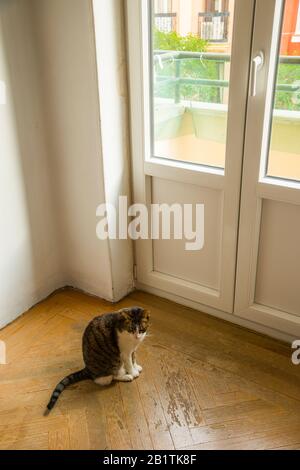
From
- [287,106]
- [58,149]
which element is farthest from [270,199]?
[58,149]

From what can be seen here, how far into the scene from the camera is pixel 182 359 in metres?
1.87

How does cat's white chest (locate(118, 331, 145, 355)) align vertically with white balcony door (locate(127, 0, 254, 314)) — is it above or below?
below

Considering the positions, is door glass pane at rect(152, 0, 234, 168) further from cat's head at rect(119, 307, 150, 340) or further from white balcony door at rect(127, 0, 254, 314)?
cat's head at rect(119, 307, 150, 340)

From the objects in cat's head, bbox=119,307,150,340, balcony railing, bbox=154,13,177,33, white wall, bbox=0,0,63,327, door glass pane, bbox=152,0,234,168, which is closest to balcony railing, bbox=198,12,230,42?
door glass pane, bbox=152,0,234,168

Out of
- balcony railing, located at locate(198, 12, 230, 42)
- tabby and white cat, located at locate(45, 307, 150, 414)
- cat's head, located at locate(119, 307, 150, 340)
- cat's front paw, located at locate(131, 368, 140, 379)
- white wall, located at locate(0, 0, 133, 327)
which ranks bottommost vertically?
cat's front paw, located at locate(131, 368, 140, 379)

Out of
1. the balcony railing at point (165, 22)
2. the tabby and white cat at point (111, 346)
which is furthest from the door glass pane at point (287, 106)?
the tabby and white cat at point (111, 346)

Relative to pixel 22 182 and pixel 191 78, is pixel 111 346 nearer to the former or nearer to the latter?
pixel 22 182

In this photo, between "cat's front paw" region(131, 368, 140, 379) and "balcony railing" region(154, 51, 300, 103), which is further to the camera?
"cat's front paw" region(131, 368, 140, 379)

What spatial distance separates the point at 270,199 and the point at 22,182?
1.12 meters

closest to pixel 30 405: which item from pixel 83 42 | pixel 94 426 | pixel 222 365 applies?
pixel 94 426

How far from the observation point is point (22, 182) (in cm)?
201

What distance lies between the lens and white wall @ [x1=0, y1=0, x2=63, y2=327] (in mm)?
1807

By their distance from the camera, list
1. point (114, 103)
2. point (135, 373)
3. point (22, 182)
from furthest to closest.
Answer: point (22, 182) → point (114, 103) → point (135, 373)

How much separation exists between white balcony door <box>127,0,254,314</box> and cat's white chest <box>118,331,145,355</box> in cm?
59
